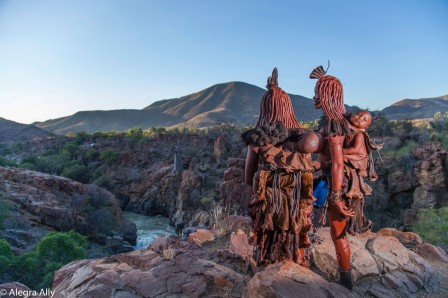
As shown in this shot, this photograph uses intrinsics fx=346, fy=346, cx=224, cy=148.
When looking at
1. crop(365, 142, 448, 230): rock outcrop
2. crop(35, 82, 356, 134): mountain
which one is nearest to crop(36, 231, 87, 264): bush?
crop(365, 142, 448, 230): rock outcrop

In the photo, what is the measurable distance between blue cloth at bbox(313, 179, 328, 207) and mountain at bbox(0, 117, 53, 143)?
55666 millimetres

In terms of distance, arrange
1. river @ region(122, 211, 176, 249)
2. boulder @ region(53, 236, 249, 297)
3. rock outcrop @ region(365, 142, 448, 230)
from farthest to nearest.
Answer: river @ region(122, 211, 176, 249), rock outcrop @ region(365, 142, 448, 230), boulder @ region(53, 236, 249, 297)

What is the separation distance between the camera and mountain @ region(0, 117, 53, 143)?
51688mm

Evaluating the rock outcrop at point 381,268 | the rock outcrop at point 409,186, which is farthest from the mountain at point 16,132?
the rock outcrop at point 381,268

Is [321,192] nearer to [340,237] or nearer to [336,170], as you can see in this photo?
[336,170]

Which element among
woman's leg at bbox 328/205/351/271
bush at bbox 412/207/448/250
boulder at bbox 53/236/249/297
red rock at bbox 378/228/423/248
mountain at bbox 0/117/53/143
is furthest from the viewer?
mountain at bbox 0/117/53/143

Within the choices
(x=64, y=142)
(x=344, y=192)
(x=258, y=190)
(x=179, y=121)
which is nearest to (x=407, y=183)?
(x=344, y=192)

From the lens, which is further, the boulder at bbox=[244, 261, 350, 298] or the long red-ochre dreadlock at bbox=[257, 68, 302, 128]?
the long red-ochre dreadlock at bbox=[257, 68, 302, 128]

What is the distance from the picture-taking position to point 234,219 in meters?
6.26

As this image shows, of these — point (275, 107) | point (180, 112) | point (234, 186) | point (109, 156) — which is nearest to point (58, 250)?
point (234, 186)

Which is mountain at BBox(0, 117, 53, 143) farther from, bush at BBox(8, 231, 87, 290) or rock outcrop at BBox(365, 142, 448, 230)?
rock outcrop at BBox(365, 142, 448, 230)

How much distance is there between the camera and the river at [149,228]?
18547 millimetres

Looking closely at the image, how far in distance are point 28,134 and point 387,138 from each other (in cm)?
5356

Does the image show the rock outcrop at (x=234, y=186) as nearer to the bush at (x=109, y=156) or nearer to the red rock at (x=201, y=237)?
the red rock at (x=201, y=237)
